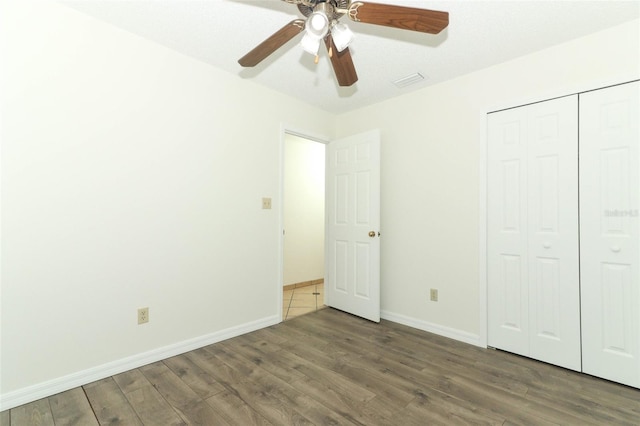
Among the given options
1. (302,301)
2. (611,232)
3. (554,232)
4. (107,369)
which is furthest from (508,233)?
(107,369)

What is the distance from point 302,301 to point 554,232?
2.81 m

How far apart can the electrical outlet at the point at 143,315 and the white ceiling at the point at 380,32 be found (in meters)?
2.06

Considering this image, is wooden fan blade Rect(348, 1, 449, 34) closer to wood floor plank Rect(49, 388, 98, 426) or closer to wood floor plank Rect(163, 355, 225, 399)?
wood floor plank Rect(163, 355, 225, 399)

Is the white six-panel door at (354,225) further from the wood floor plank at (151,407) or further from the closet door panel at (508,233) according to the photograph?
the wood floor plank at (151,407)

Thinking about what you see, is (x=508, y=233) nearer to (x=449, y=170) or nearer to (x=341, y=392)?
(x=449, y=170)

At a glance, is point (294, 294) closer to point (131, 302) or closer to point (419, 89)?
point (131, 302)

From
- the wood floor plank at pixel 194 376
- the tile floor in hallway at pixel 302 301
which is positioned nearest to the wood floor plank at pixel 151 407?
the wood floor plank at pixel 194 376

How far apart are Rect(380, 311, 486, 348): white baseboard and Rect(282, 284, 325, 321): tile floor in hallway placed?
90 centimetres

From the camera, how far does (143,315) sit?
7.38 feet

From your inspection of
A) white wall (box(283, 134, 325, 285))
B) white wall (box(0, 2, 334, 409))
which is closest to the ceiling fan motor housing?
white wall (box(0, 2, 334, 409))

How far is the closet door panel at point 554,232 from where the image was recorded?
218 centimetres

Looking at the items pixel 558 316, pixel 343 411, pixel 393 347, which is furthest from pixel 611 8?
pixel 343 411

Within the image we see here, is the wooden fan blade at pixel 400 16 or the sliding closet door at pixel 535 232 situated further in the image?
the sliding closet door at pixel 535 232

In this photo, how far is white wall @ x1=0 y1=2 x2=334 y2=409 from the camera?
179 centimetres
